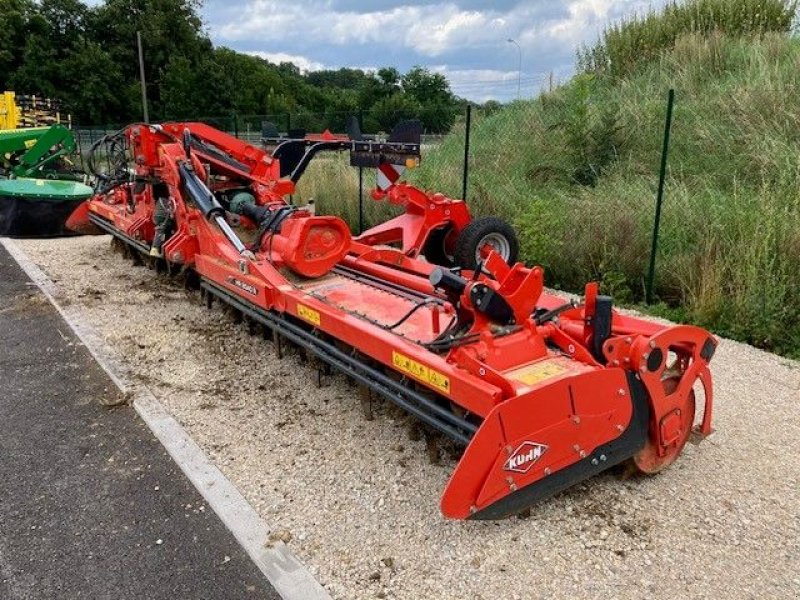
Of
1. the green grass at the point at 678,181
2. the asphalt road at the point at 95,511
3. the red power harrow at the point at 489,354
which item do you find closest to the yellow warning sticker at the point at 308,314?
the red power harrow at the point at 489,354

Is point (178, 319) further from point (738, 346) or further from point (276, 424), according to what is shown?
point (738, 346)

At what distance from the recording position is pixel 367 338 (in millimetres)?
3527

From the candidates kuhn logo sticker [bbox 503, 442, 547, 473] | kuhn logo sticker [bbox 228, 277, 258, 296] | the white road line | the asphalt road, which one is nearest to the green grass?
kuhn logo sticker [bbox 228, 277, 258, 296]

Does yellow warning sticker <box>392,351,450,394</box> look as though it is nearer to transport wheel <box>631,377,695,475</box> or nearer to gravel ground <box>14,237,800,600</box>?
gravel ground <box>14,237,800,600</box>

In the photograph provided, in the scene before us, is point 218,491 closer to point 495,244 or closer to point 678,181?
point 495,244

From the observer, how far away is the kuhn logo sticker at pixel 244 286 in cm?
465

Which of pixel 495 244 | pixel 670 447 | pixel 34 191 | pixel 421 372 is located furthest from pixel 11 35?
pixel 670 447

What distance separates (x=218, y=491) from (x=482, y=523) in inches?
49.9

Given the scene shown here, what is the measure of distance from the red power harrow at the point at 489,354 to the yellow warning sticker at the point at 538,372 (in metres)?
0.01

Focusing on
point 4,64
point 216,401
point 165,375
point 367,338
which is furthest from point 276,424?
point 4,64

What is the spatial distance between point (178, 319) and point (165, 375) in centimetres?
134

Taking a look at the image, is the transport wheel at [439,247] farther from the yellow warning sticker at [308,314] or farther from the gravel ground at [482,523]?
the yellow warning sticker at [308,314]

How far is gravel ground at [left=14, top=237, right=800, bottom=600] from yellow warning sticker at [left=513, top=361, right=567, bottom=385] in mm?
625

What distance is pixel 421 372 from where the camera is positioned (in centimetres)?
313
